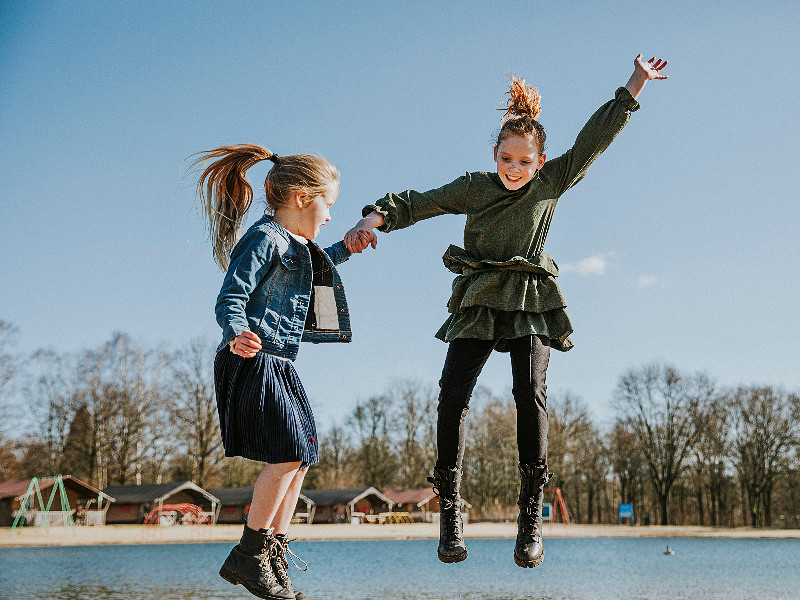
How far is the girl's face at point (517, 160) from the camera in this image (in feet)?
11.4

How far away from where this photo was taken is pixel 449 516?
131 inches

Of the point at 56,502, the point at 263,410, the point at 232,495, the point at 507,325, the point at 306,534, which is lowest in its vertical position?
the point at 306,534

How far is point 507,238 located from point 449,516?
50.3 inches

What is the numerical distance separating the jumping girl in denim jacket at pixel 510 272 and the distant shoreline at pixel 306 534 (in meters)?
28.5

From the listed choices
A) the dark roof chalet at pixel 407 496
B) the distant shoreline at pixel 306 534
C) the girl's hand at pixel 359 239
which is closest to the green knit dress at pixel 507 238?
the girl's hand at pixel 359 239

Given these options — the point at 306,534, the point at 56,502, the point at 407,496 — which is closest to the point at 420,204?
the point at 306,534

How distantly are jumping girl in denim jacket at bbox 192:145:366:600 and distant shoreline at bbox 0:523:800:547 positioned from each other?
2833 centimetres

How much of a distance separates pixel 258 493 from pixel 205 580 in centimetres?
1409

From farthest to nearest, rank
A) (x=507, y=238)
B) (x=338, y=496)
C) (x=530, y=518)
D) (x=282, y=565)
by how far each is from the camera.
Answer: (x=338, y=496), (x=507, y=238), (x=530, y=518), (x=282, y=565)

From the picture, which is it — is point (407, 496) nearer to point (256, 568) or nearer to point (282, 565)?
point (282, 565)

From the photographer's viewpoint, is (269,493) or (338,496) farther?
(338,496)

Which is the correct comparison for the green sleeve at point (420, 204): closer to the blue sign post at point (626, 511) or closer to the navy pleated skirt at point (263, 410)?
the navy pleated skirt at point (263, 410)

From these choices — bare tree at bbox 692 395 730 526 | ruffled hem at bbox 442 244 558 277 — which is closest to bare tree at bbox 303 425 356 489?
bare tree at bbox 692 395 730 526

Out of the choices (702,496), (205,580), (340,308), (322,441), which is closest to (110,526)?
(322,441)
